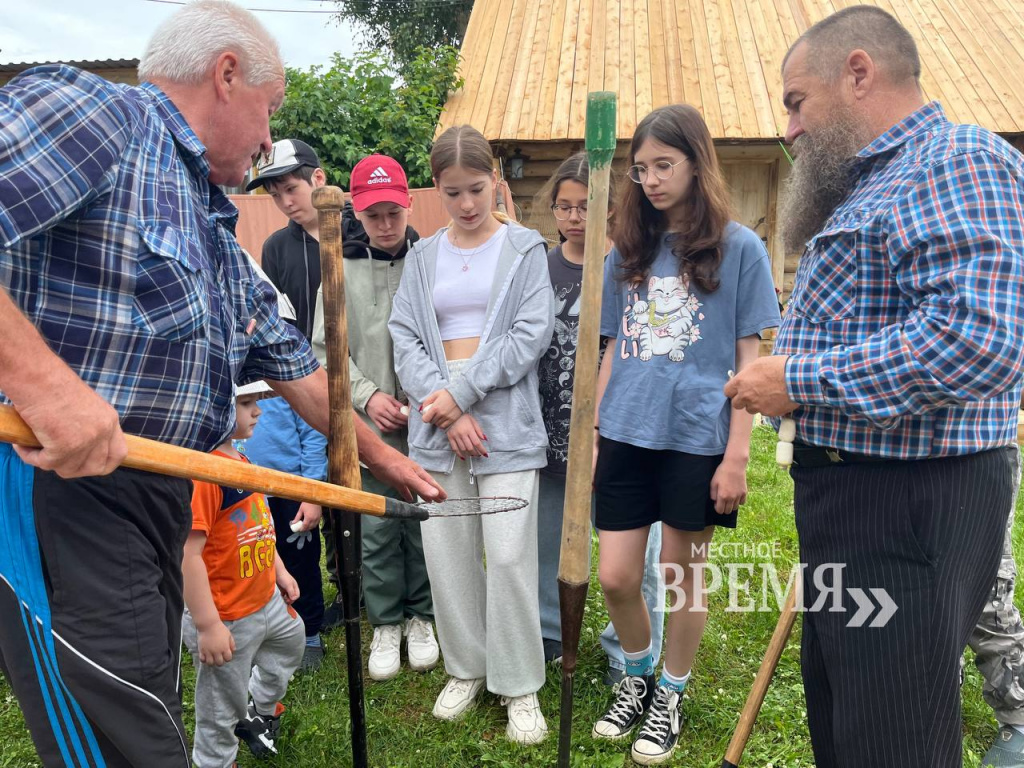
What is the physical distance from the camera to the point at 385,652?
3.47 meters

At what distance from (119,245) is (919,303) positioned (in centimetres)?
159

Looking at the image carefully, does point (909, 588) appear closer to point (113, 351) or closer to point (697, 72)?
point (113, 351)

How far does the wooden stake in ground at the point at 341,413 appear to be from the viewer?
80.0 inches

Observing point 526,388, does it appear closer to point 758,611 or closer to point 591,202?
point 591,202

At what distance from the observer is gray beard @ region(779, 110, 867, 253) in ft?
6.17

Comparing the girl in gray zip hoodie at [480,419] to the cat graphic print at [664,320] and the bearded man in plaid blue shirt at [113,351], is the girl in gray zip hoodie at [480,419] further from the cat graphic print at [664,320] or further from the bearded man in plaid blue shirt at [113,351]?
the bearded man in plaid blue shirt at [113,351]

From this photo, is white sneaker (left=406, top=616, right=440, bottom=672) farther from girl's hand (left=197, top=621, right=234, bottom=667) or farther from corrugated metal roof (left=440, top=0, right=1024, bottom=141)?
corrugated metal roof (left=440, top=0, right=1024, bottom=141)

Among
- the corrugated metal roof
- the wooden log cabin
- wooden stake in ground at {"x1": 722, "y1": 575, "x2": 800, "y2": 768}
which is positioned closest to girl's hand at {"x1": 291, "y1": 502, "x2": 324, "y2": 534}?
wooden stake in ground at {"x1": 722, "y1": 575, "x2": 800, "y2": 768}

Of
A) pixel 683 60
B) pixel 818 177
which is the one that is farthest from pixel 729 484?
pixel 683 60

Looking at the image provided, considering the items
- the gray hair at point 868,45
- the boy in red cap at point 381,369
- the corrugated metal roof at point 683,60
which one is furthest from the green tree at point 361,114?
the gray hair at point 868,45

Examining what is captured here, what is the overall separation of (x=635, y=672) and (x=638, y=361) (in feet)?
4.03

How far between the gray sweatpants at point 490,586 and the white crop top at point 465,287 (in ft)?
1.72

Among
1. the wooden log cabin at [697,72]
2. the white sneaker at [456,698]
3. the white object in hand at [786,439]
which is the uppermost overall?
the wooden log cabin at [697,72]

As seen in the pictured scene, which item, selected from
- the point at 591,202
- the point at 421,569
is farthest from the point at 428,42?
the point at 591,202
